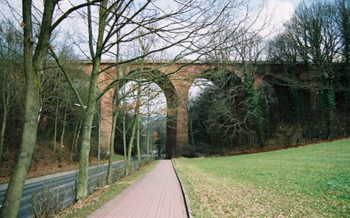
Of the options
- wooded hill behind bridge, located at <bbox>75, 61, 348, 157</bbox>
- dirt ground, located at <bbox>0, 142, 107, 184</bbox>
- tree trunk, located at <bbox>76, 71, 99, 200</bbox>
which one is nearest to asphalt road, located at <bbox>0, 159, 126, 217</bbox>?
tree trunk, located at <bbox>76, 71, 99, 200</bbox>

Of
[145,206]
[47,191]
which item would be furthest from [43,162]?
[145,206]

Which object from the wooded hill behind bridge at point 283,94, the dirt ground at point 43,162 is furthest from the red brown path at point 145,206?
the dirt ground at point 43,162

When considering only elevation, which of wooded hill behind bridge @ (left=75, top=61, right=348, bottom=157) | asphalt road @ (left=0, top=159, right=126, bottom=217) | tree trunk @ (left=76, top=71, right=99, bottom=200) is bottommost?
asphalt road @ (left=0, top=159, right=126, bottom=217)

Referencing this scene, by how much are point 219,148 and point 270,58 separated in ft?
43.4

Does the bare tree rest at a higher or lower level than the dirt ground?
higher

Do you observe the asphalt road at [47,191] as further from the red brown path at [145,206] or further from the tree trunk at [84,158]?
the red brown path at [145,206]

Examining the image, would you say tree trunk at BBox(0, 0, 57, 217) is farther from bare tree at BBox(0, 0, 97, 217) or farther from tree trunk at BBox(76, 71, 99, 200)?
tree trunk at BBox(76, 71, 99, 200)

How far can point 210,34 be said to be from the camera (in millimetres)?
5441

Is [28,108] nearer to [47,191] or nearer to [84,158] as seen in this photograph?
[47,191]

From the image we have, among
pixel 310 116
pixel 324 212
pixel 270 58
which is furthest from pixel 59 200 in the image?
pixel 270 58

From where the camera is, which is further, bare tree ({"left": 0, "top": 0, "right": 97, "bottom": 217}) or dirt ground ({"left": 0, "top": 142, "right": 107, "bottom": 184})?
dirt ground ({"left": 0, "top": 142, "right": 107, "bottom": 184})

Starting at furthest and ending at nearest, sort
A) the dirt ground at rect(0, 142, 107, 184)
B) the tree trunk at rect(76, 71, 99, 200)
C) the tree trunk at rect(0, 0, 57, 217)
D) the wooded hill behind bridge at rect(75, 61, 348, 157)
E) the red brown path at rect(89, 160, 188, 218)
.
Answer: the wooded hill behind bridge at rect(75, 61, 348, 157)
the dirt ground at rect(0, 142, 107, 184)
the tree trunk at rect(76, 71, 99, 200)
the red brown path at rect(89, 160, 188, 218)
the tree trunk at rect(0, 0, 57, 217)

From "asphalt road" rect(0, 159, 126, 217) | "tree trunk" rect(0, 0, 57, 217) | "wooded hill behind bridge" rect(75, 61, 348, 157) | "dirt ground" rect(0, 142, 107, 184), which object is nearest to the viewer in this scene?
"tree trunk" rect(0, 0, 57, 217)

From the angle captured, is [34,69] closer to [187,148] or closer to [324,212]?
[324,212]
